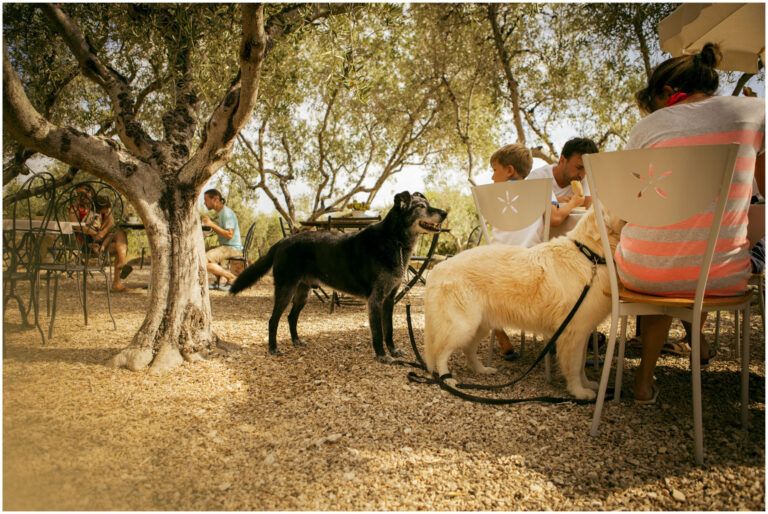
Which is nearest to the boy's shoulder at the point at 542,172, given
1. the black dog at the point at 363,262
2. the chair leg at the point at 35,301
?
the black dog at the point at 363,262

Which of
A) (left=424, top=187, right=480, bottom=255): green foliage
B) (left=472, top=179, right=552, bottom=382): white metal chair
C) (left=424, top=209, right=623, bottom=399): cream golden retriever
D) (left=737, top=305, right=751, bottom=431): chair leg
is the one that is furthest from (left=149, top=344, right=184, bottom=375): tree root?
(left=424, top=187, right=480, bottom=255): green foliage

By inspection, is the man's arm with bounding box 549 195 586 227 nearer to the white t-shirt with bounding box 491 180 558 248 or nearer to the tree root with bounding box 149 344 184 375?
the white t-shirt with bounding box 491 180 558 248

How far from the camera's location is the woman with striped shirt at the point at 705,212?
2.10m

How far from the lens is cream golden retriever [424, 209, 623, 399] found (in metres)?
2.76

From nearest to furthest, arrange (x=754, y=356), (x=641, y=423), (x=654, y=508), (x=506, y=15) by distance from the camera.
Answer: (x=654, y=508) → (x=641, y=423) → (x=754, y=356) → (x=506, y=15)

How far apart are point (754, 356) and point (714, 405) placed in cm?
147

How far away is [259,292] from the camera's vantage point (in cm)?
874

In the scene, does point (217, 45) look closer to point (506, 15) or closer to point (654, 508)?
point (654, 508)

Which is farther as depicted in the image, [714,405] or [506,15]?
[506,15]

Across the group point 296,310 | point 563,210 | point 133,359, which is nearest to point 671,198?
point 563,210

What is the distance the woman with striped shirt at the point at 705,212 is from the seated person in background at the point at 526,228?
4.23 feet

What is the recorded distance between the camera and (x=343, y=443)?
7.63 feet

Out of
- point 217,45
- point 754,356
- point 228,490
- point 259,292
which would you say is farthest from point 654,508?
point 259,292

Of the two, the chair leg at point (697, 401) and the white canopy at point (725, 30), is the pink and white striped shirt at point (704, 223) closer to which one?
the chair leg at point (697, 401)
